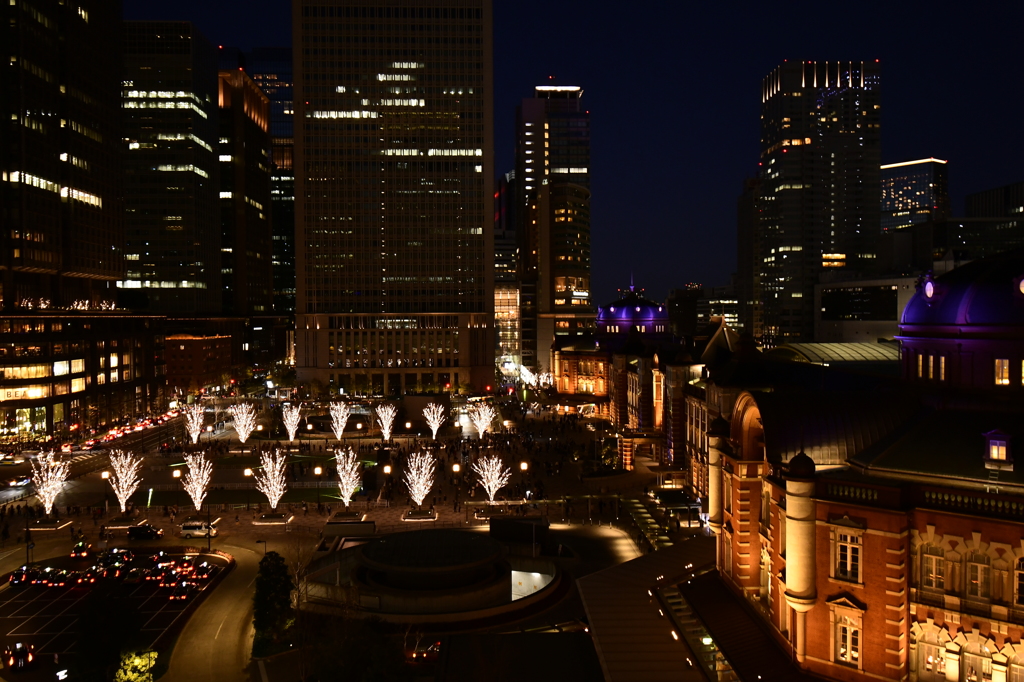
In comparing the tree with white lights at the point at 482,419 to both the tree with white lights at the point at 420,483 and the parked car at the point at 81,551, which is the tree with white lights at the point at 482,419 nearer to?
the tree with white lights at the point at 420,483

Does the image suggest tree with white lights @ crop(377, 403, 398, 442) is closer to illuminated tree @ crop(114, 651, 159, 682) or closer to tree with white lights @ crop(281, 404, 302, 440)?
tree with white lights @ crop(281, 404, 302, 440)

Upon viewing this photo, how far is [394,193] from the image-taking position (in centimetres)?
14662

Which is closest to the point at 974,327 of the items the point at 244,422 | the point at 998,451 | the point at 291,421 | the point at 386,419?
the point at 998,451

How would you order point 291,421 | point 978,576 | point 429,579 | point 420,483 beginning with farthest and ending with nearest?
point 291,421 < point 420,483 < point 429,579 < point 978,576

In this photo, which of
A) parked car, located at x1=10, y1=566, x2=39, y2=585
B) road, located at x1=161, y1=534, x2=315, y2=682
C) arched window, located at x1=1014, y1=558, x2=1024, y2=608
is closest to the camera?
arched window, located at x1=1014, y1=558, x2=1024, y2=608

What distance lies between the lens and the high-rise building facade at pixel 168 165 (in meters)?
161

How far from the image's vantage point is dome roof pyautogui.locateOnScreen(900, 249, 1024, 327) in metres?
29.2

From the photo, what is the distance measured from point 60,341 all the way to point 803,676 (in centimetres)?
10044

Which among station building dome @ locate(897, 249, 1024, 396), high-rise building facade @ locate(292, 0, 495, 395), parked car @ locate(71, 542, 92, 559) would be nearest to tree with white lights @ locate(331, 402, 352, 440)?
parked car @ locate(71, 542, 92, 559)

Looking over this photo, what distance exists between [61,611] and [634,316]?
97613 mm

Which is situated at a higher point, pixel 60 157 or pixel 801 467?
pixel 60 157

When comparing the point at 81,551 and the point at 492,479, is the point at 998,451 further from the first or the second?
the point at 81,551

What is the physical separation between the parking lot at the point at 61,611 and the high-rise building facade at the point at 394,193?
99.7 m

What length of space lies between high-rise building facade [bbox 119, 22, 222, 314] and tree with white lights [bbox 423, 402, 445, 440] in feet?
293
